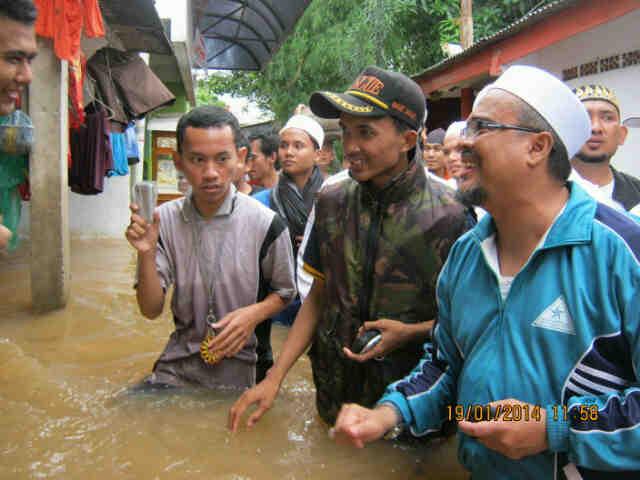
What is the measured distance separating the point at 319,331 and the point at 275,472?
61 centimetres

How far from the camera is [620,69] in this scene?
6172 millimetres

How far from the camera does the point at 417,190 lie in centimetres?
234

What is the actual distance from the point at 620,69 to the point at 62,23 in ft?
18.6

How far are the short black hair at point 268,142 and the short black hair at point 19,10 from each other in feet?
11.3

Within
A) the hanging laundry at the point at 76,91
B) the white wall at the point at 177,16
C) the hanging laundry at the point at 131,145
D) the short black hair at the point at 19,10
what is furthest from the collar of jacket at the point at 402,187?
the white wall at the point at 177,16

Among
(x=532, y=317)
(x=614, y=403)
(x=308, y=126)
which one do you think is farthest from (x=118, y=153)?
(x=614, y=403)

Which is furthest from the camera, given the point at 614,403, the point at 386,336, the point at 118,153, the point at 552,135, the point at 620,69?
the point at 118,153

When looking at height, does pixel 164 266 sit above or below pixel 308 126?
below

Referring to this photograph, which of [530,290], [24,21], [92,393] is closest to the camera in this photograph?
[530,290]

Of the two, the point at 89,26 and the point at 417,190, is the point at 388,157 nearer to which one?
the point at 417,190

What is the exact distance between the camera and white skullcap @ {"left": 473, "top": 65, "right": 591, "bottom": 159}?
1.63m

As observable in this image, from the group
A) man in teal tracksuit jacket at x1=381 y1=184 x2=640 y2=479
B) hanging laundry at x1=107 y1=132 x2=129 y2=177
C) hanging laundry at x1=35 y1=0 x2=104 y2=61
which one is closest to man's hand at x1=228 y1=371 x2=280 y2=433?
man in teal tracksuit jacket at x1=381 y1=184 x2=640 y2=479

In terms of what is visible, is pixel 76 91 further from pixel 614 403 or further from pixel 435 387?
pixel 614 403

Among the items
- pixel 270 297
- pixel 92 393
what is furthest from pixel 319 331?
pixel 92 393
